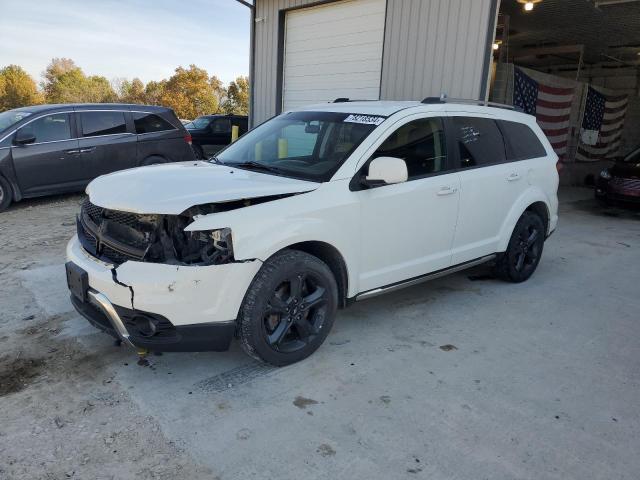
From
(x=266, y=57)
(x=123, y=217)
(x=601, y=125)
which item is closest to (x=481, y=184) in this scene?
(x=123, y=217)

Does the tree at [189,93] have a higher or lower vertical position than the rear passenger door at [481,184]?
higher

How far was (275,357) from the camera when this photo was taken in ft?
10.4

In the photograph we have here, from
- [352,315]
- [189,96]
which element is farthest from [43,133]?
[189,96]

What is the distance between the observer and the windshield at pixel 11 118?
7.76 metres

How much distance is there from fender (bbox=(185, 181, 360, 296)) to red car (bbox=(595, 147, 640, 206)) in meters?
8.81

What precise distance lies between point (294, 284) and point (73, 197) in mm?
7497

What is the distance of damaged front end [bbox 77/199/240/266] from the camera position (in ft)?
9.30

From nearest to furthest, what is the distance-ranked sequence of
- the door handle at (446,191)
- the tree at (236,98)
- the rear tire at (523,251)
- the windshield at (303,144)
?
the windshield at (303,144) → the door handle at (446,191) → the rear tire at (523,251) → the tree at (236,98)

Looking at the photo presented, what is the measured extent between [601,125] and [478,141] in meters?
13.7

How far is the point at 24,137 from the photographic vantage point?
25.2 ft

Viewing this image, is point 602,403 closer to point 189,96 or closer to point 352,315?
point 352,315

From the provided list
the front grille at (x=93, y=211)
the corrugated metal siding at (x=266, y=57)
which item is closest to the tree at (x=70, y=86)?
the corrugated metal siding at (x=266, y=57)

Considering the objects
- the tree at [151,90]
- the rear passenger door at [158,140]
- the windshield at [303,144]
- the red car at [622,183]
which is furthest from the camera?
the tree at [151,90]

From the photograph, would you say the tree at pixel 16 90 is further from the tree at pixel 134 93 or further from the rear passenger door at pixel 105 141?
the rear passenger door at pixel 105 141
